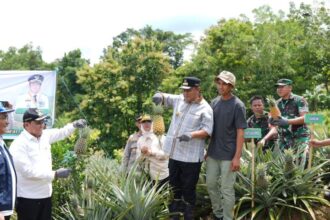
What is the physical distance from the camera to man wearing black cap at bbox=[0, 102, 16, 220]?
412cm

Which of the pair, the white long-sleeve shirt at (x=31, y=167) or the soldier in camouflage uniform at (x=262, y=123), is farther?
the soldier in camouflage uniform at (x=262, y=123)

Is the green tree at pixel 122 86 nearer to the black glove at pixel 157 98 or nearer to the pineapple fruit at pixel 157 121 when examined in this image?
the pineapple fruit at pixel 157 121

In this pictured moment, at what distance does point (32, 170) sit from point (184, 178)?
6.43ft

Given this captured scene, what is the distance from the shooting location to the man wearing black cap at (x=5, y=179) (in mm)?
4125

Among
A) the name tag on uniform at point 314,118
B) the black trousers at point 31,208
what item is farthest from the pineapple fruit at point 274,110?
the black trousers at point 31,208

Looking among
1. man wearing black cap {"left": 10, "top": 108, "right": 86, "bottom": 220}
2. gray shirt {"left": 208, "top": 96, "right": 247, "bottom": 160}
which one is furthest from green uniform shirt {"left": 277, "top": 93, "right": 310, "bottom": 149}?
man wearing black cap {"left": 10, "top": 108, "right": 86, "bottom": 220}

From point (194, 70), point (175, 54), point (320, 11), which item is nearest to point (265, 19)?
point (320, 11)

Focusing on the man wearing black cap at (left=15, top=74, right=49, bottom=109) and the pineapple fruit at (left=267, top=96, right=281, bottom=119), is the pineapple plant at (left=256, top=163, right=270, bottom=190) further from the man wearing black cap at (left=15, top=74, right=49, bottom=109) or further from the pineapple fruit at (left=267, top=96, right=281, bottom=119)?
the man wearing black cap at (left=15, top=74, right=49, bottom=109)

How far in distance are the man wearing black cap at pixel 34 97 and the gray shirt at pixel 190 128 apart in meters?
4.71

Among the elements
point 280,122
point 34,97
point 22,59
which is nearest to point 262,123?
point 280,122

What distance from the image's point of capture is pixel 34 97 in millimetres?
9891

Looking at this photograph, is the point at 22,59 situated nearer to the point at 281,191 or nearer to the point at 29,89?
the point at 29,89

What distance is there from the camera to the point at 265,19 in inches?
894

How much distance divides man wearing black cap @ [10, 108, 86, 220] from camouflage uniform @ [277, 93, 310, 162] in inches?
133
